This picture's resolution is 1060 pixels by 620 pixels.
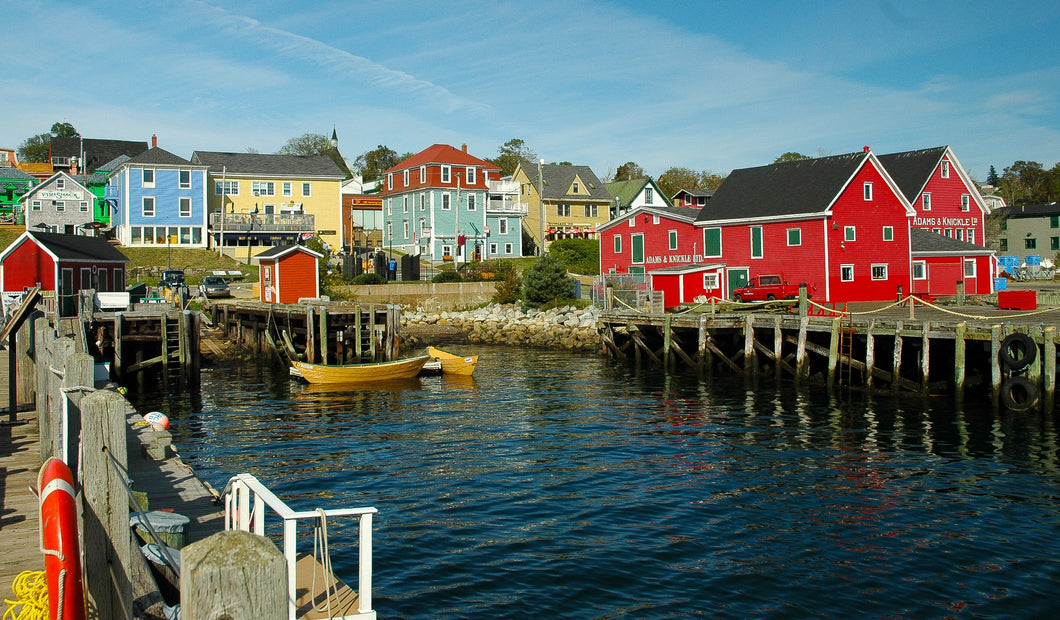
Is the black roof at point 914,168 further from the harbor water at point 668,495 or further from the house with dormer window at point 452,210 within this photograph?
the harbor water at point 668,495

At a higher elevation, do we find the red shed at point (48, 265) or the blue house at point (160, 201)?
the blue house at point (160, 201)

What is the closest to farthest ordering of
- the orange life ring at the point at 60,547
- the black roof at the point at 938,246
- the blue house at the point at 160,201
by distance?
1. the orange life ring at the point at 60,547
2. the black roof at the point at 938,246
3. the blue house at the point at 160,201

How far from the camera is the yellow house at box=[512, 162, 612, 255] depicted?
88000 mm

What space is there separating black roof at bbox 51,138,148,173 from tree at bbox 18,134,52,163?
22.8m

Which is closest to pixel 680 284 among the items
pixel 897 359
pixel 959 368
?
pixel 897 359

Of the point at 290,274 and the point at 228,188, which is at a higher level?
the point at 228,188

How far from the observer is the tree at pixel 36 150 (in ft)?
409

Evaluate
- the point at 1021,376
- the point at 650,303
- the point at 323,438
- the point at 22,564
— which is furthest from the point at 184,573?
the point at 650,303

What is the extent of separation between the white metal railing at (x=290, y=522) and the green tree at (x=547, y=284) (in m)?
45.3

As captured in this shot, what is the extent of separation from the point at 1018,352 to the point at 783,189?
26372mm

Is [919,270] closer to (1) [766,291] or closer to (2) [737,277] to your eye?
(2) [737,277]

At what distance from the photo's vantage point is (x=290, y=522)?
6.82m

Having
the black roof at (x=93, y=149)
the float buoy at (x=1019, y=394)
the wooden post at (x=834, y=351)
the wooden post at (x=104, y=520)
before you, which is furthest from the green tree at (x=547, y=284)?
the black roof at (x=93, y=149)

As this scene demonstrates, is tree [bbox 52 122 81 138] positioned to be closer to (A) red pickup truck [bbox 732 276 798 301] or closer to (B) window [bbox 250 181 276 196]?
(B) window [bbox 250 181 276 196]
